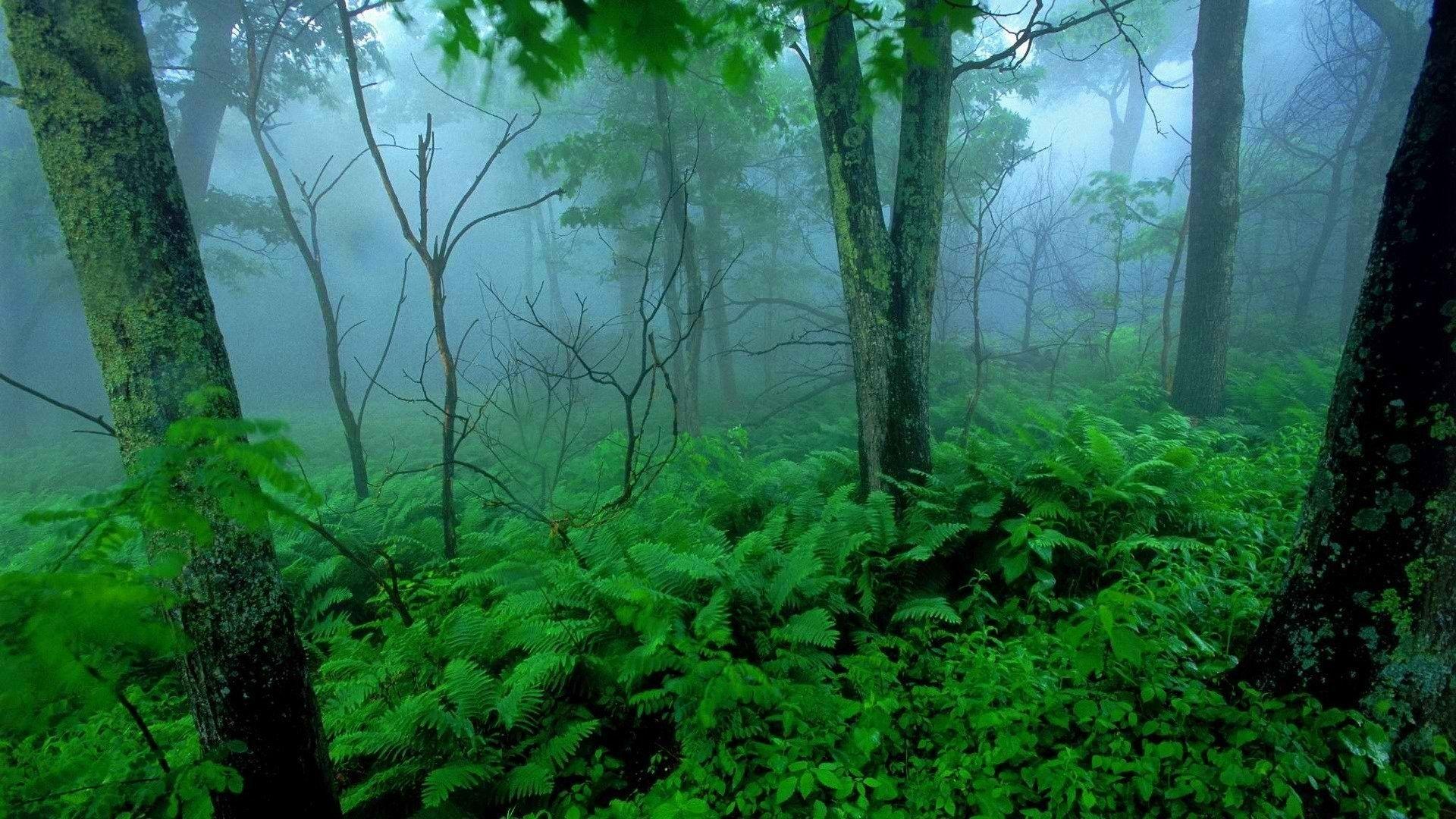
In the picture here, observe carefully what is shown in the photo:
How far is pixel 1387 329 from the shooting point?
230 cm

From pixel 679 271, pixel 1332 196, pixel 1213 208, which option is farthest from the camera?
pixel 1332 196

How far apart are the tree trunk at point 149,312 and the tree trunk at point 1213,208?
10.3m

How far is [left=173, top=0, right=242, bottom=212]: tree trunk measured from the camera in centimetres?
1306

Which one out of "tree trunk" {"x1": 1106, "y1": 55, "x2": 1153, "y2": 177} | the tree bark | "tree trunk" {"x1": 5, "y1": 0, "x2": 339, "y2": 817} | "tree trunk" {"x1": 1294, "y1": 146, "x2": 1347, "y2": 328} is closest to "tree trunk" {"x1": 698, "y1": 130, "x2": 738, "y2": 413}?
"tree trunk" {"x1": 5, "y1": 0, "x2": 339, "y2": 817}

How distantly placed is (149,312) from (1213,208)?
10.9 metres

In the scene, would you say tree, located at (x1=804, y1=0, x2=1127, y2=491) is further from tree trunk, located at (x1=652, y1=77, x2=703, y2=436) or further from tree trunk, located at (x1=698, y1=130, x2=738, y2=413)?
tree trunk, located at (x1=698, y1=130, x2=738, y2=413)

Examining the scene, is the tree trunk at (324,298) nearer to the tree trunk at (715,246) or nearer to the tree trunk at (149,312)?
the tree trunk at (149,312)

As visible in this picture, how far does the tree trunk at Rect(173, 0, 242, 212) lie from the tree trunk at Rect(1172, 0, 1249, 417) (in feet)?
59.3

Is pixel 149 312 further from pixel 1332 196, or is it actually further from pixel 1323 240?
pixel 1332 196

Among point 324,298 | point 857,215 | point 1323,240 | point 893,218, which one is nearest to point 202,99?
point 324,298

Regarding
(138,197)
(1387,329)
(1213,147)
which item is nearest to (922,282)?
(1387,329)

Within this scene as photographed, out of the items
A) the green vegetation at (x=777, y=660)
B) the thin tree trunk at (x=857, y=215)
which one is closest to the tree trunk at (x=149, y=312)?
the green vegetation at (x=777, y=660)

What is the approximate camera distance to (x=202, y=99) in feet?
43.6

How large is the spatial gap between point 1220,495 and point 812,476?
3.15 metres
